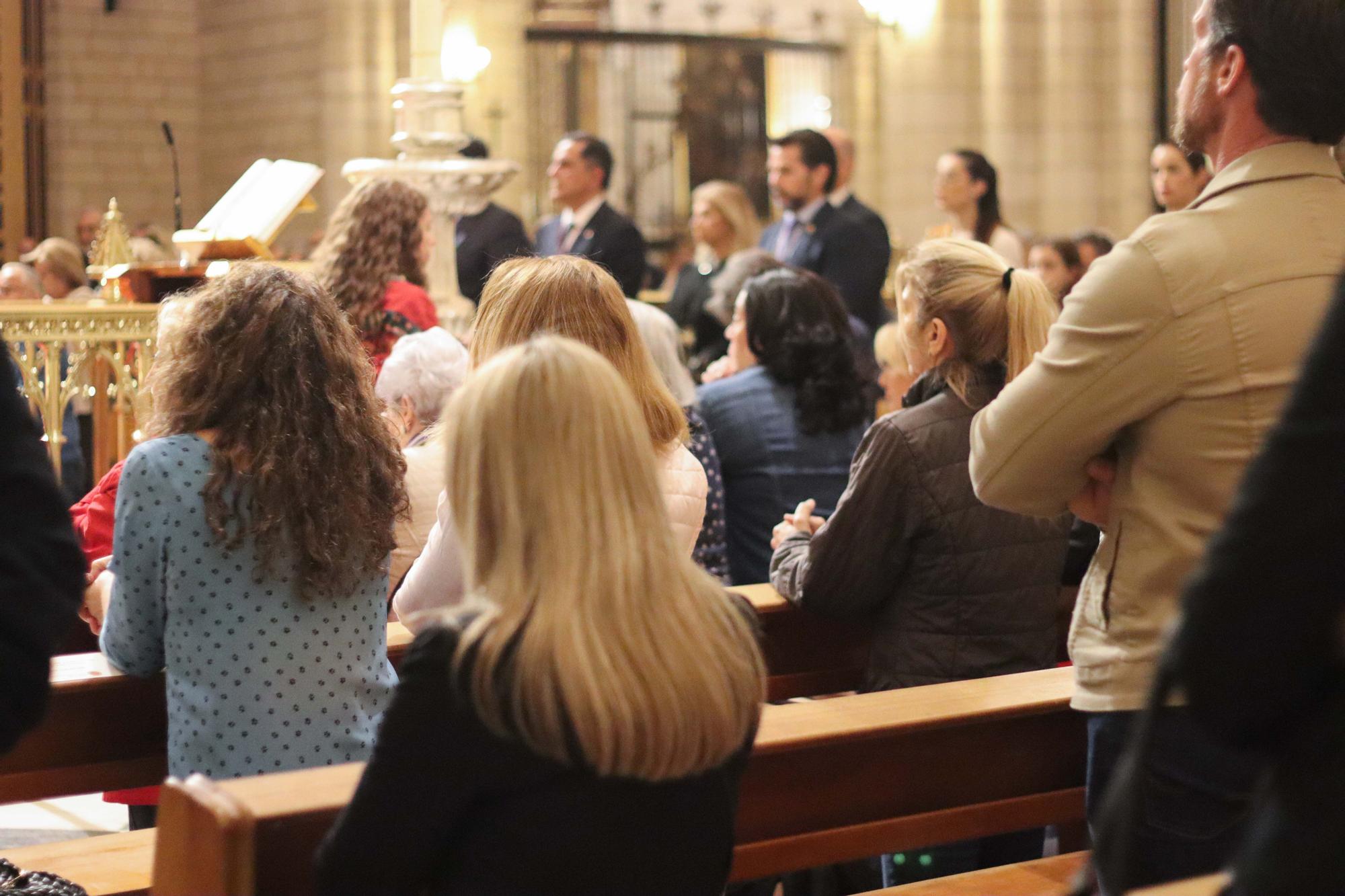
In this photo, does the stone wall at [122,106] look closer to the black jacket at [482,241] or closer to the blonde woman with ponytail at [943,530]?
the black jacket at [482,241]

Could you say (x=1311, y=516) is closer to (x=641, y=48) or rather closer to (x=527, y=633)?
(x=527, y=633)

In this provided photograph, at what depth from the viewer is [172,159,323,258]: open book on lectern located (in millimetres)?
4875

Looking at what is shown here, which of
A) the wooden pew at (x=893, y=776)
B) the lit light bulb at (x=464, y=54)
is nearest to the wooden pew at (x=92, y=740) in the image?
the wooden pew at (x=893, y=776)

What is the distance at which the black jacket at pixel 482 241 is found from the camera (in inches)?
267

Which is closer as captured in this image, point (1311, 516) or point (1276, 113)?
point (1311, 516)

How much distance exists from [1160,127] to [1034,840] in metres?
10.3

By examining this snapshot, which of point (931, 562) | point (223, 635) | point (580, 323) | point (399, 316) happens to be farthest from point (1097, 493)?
point (399, 316)

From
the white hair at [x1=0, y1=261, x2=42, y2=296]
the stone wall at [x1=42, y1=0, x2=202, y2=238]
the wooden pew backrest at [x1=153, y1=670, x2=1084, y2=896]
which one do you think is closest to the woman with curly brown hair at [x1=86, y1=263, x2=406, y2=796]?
the wooden pew backrest at [x1=153, y1=670, x2=1084, y2=896]

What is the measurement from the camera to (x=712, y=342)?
6.50 metres

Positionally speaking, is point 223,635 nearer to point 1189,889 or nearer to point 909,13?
point 1189,889

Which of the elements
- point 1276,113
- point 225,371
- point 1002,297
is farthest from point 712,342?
point 1276,113

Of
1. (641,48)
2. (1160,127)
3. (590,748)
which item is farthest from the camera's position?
(641,48)

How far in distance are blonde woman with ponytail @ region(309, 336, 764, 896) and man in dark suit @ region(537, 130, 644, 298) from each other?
535 cm

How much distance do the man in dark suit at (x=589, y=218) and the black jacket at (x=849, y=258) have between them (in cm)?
74
